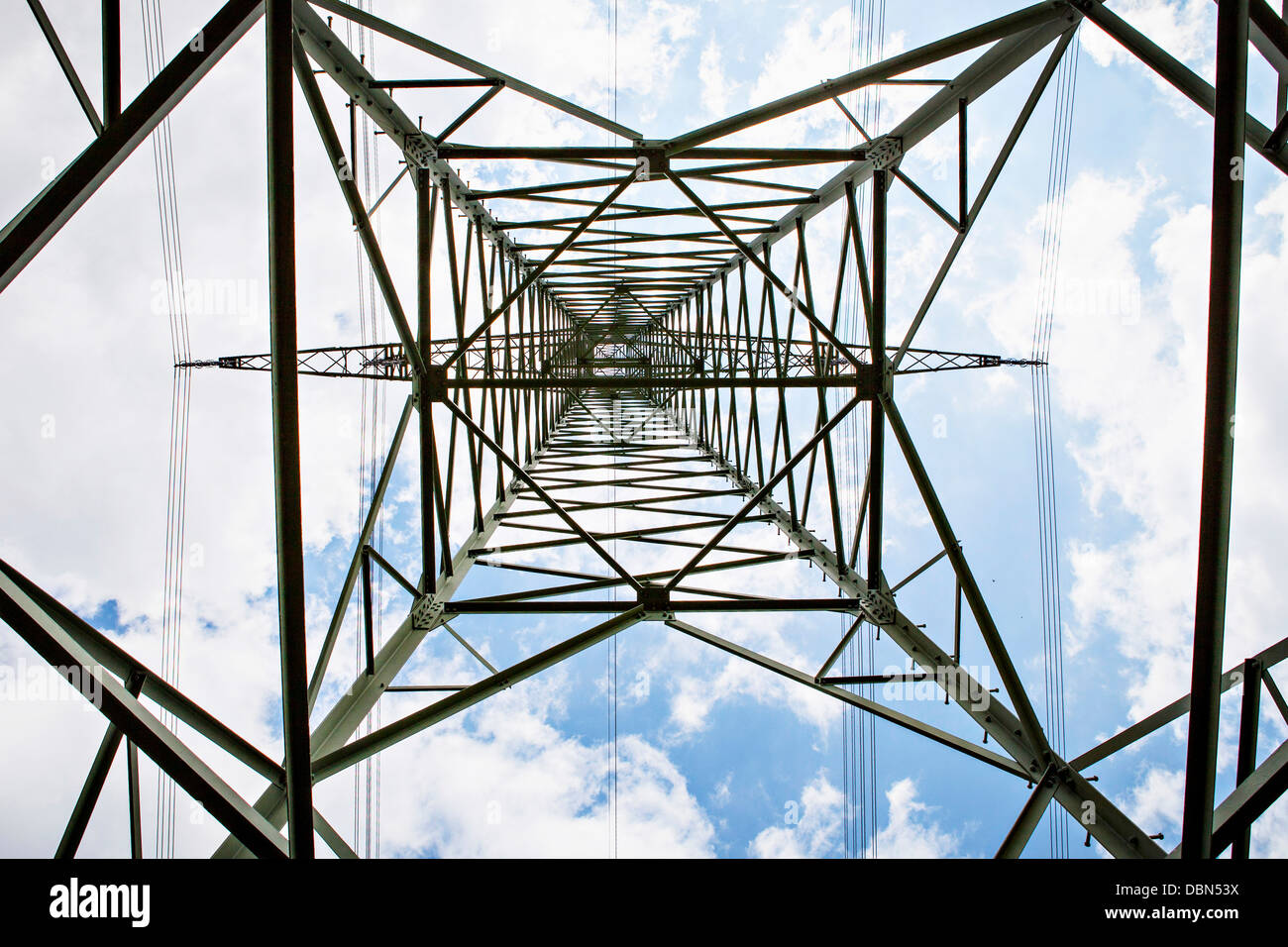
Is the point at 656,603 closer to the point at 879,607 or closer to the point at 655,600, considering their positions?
the point at 655,600

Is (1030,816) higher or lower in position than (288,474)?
lower

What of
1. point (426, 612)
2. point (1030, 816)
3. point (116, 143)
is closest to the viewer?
point (116, 143)

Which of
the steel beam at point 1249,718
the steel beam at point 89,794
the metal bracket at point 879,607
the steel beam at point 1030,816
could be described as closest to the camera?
the steel beam at point 89,794

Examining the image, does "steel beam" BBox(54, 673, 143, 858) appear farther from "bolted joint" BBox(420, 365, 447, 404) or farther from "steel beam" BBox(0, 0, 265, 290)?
"bolted joint" BBox(420, 365, 447, 404)

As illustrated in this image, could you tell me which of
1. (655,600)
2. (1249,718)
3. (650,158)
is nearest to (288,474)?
(655,600)

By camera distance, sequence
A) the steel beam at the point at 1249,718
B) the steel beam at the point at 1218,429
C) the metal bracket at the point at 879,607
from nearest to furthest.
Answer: the steel beam at the point at 1218,429, the steel beam at the point at 1249,718, the metal bracket at the point at 879,607

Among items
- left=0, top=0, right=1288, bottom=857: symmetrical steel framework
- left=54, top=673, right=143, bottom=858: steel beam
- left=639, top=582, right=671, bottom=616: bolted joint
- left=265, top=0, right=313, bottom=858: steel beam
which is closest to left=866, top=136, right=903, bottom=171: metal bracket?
left=0, top=0, right=1288, bottom=857: symmetrical steel framework

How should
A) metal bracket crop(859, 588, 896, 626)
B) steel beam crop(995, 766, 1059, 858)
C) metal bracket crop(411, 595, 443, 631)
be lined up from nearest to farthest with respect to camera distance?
1. steel beam crop(995, 766, 1059, 858)
2. metal bracket crop(411, 595, 443, 631)
3. metal bracket crop(859, 588, 896, 626)

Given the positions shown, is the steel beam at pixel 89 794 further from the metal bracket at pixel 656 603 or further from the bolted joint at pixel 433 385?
the metal bracket at pixel 656 603

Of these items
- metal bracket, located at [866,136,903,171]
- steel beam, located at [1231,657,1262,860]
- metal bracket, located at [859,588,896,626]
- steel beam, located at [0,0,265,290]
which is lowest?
steel beam, located at [1231,657,1262,860]

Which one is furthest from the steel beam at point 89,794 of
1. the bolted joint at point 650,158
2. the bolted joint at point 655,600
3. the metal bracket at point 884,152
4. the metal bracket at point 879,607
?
the metal bracket at point 884,152

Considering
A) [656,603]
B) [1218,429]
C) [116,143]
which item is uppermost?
[116,143]
